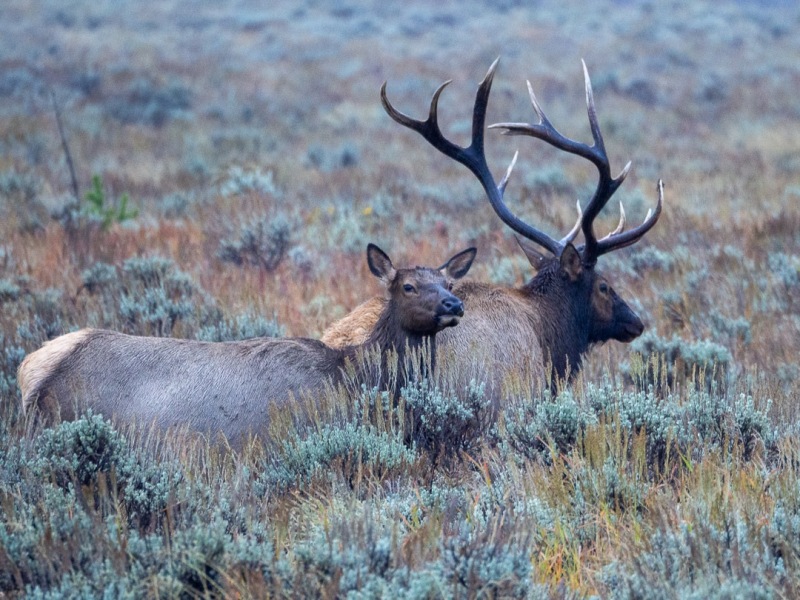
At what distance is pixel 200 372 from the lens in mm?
5117

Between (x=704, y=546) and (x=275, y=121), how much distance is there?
19.5 metres

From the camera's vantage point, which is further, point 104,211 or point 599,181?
point 104,211

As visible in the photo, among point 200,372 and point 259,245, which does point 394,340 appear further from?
point 259,245

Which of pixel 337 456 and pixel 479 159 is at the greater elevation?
pixel 479 159

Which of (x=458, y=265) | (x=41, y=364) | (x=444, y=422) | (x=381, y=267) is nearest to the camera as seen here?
(x=444, y=422)

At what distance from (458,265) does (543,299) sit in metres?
0.71

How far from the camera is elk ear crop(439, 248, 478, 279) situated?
19.4 ft

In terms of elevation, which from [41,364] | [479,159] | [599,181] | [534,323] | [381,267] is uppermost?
[479,159]

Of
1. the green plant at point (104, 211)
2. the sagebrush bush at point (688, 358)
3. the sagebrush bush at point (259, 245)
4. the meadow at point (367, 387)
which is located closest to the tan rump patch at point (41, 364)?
the meadow at point (367, 387)

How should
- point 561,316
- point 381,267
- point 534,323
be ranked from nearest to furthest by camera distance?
1. point 381,267
2. point 534,323
3. point 561,316

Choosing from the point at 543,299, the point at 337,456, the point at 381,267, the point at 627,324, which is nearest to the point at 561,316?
the point at 543,299

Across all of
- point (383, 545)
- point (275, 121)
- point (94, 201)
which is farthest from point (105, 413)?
point (275, 121)

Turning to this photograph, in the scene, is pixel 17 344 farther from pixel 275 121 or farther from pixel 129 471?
pixel 275 121

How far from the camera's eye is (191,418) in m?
4.93
